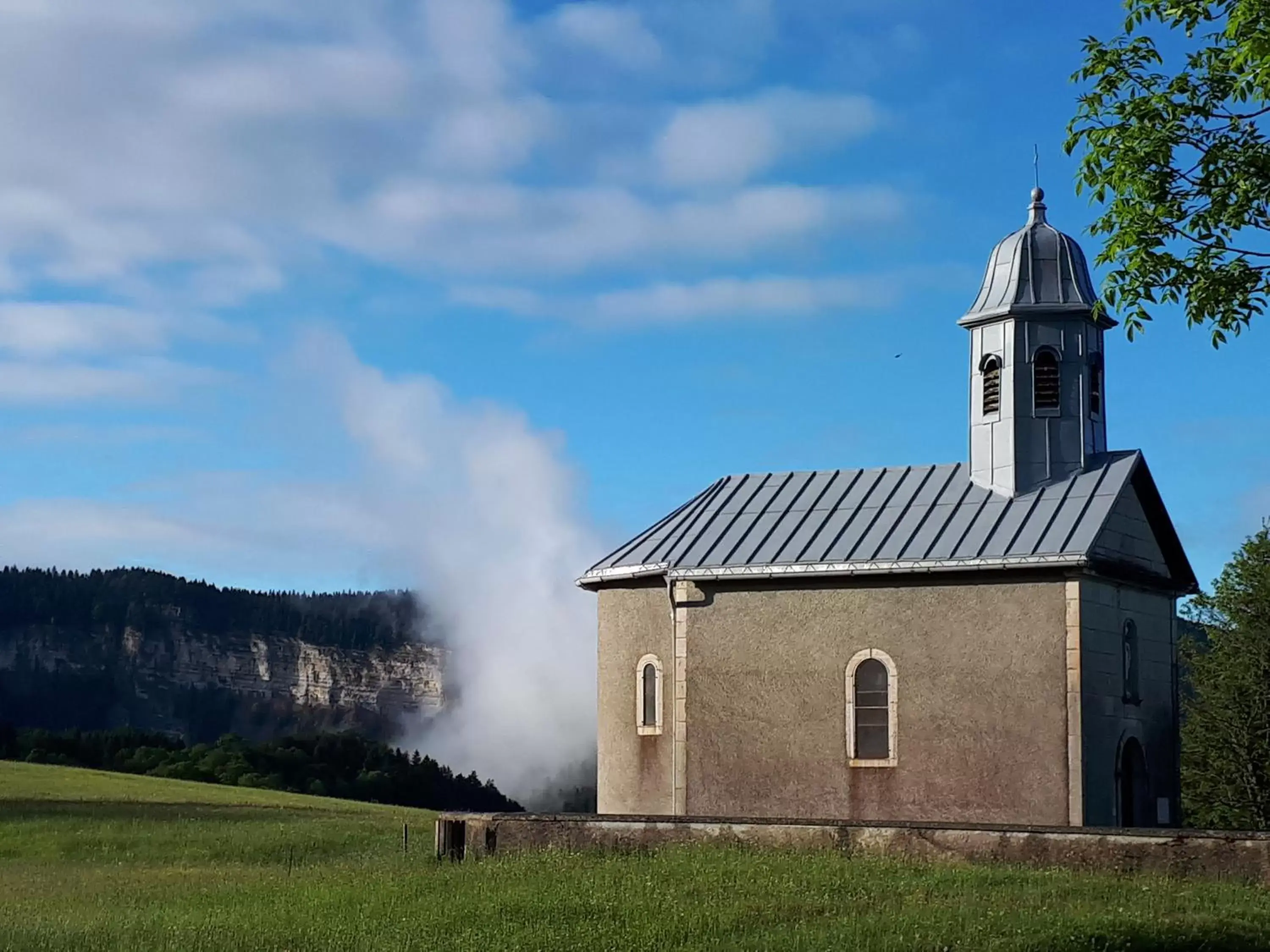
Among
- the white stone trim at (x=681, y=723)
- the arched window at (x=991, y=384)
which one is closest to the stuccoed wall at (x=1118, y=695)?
the arched window at (x=991, y=384)

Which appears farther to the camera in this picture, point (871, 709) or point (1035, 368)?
point (1035, 368)

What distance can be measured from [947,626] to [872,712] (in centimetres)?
176

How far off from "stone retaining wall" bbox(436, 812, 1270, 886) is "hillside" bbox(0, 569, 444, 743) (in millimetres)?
136578

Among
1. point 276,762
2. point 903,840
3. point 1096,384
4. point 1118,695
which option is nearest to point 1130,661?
point 1118,695

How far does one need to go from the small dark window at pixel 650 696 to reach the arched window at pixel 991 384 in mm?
6952

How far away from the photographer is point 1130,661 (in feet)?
83.9

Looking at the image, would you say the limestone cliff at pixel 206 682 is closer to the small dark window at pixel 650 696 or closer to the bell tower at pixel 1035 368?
the small dark window at pixel 650 696

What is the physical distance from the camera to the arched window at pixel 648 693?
89.6ft

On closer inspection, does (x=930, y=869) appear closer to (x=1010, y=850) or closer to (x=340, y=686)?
(x=1010, y=850)

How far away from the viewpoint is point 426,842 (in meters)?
27.6

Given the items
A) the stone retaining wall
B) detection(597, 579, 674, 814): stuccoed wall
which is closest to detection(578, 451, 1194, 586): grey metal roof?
detection(597, 579, 674, 814): stuccoed wall

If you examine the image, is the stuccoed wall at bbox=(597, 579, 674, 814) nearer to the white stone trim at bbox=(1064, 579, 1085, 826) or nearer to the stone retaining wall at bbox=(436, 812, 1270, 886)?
the stone retaining wall at bbox=(436, 812, 1270, 886)

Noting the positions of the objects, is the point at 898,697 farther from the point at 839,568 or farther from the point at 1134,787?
the point at 1134,787

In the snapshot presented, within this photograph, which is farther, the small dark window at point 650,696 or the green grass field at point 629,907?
the small dark window at point 650,696
